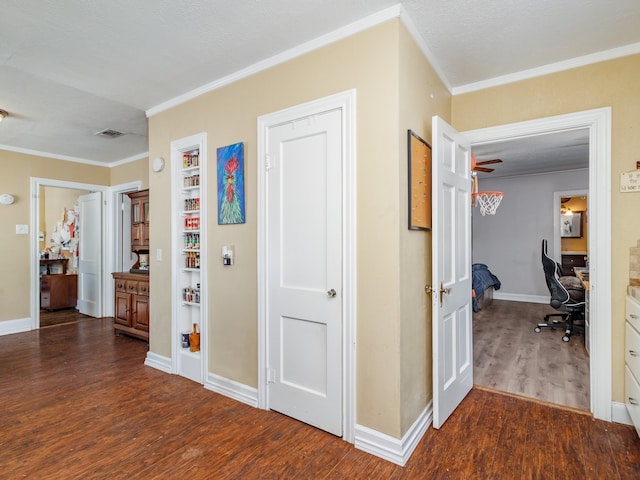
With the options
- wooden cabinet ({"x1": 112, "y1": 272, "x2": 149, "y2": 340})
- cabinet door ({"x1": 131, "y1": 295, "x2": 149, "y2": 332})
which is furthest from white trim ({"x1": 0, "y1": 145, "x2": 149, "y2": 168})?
cabinet door ({"x1": 131, "y1": 295, "x2": 149, "y2": 332})

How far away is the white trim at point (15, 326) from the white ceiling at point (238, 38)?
123 inches

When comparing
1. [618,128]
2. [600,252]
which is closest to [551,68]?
[618,128]

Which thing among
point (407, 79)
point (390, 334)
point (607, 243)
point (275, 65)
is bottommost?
point (390, 334)

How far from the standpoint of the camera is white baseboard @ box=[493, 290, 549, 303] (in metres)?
6.27

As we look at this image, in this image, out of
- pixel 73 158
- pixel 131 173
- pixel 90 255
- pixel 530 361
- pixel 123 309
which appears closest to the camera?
pixel 530 361

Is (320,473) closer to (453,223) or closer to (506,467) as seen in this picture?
(506,467)

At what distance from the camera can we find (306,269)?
2.24m

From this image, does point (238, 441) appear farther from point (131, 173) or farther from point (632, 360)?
point (131, 173)

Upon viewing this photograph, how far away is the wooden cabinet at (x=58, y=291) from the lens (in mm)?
5883

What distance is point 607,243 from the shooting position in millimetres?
2252

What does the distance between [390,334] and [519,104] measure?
2.00 metres

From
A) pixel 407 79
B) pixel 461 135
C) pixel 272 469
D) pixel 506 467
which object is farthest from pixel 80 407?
pixel 461 135

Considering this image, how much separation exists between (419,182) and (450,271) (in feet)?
2.22

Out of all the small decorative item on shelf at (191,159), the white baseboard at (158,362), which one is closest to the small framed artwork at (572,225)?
the small decorative item on shelf at (191,159)
